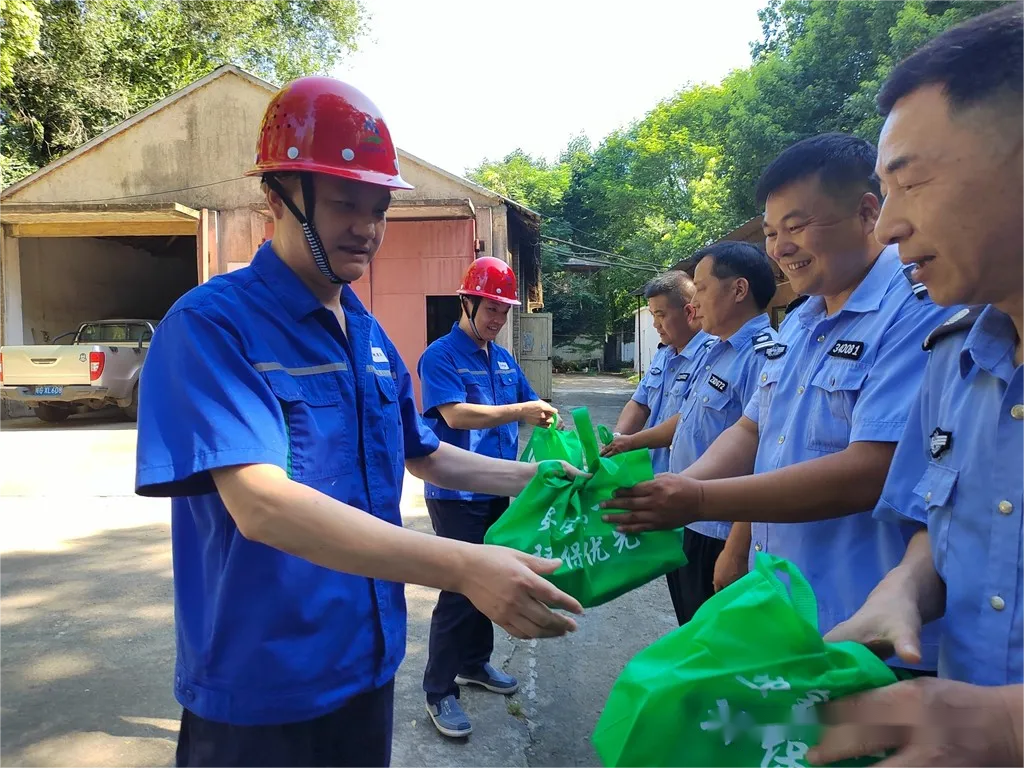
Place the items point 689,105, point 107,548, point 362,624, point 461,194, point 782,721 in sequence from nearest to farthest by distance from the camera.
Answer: point 782,721 < point 362,624 < point 107,548 < point 461,194 < point 689,105

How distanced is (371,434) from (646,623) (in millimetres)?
3194

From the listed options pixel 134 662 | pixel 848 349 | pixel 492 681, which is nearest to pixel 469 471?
pixel 848 349

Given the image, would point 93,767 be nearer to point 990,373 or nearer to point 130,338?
point 990,373

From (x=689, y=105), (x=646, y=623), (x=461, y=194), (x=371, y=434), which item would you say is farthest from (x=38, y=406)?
(x=689, y=105)

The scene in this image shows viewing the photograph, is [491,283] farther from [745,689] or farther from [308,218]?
[745,689]

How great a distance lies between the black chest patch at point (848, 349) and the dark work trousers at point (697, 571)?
1.32 m

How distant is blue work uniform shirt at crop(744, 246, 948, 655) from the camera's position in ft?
5.27

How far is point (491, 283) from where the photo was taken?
3643 millimetres

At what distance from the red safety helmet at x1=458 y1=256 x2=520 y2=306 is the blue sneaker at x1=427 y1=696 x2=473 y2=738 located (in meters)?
1.96

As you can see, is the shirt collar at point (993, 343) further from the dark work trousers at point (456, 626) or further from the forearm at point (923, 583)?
the dark work trousers at point (456, 626)

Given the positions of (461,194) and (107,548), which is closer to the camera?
(107,548)

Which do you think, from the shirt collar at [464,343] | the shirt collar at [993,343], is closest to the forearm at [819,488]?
the shirt collar at [993,343]

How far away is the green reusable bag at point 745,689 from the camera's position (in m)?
0.91

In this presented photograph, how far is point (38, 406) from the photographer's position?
39.9 ft
